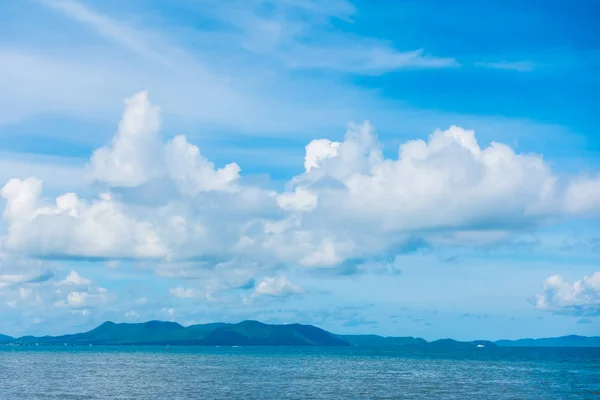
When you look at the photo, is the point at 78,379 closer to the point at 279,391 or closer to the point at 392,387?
the point at 279,391

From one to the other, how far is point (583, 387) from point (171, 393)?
8115 centimetres

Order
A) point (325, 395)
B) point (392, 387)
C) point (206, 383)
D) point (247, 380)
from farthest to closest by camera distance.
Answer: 1. point (247, 380)
2. point (206, 383)
3. point (392, 387)
4. point (325, 395)

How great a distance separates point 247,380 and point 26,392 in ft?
151

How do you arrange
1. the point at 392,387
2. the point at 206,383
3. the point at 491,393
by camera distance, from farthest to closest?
the point at 206,383 < the point at 392,387 < the point at 491,393

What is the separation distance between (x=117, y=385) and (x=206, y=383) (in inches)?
675

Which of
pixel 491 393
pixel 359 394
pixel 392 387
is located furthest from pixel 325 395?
pixel 491 393

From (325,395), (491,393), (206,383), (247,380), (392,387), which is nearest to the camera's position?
(325,395)

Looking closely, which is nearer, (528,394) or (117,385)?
(528,394)

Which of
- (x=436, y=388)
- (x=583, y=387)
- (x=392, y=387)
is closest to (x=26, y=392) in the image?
(x=392, y=387)

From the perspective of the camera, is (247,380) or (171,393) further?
(247,380)

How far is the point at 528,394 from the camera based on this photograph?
113062 mm

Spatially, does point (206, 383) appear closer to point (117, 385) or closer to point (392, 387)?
point (117, 385)

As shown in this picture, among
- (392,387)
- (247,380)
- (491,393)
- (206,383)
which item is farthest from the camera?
(247,380)

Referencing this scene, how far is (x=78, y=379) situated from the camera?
14388 centimetres
